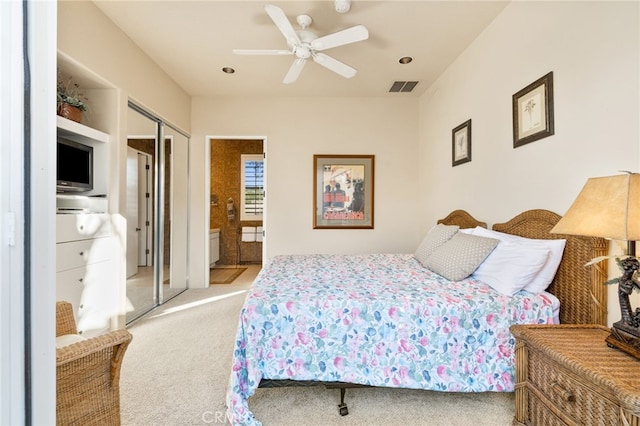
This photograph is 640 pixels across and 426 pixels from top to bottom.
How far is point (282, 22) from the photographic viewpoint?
6.56ft

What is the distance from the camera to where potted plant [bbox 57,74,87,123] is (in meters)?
2.14

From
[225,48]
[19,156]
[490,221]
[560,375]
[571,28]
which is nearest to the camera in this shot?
[19,156]

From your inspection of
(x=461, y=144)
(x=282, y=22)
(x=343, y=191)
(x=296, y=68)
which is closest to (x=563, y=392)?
(x=461, y=144)

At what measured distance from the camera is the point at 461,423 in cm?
157

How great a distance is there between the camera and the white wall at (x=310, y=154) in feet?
13.5

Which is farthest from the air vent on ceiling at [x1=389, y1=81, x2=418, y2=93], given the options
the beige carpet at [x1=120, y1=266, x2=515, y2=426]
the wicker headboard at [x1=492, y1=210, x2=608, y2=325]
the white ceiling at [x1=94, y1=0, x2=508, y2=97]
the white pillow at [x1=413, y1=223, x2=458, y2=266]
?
the beige carpet at [x1=120, y1=266, x2=515, y2=426]

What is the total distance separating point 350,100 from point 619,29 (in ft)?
9.76

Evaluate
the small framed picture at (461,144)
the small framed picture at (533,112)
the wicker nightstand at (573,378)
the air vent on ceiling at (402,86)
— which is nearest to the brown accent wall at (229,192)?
the air vent on ceiling at (402,86)

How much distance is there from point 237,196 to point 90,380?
199 inches

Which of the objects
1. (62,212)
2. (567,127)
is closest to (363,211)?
(567,127)

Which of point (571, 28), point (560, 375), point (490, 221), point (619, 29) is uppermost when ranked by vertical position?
point (571, 28)

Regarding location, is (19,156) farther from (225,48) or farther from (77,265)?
(225,48)

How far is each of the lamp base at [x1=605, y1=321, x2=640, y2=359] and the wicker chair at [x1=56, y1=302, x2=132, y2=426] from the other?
6.67 ft

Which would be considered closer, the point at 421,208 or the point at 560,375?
the point at 560,375
